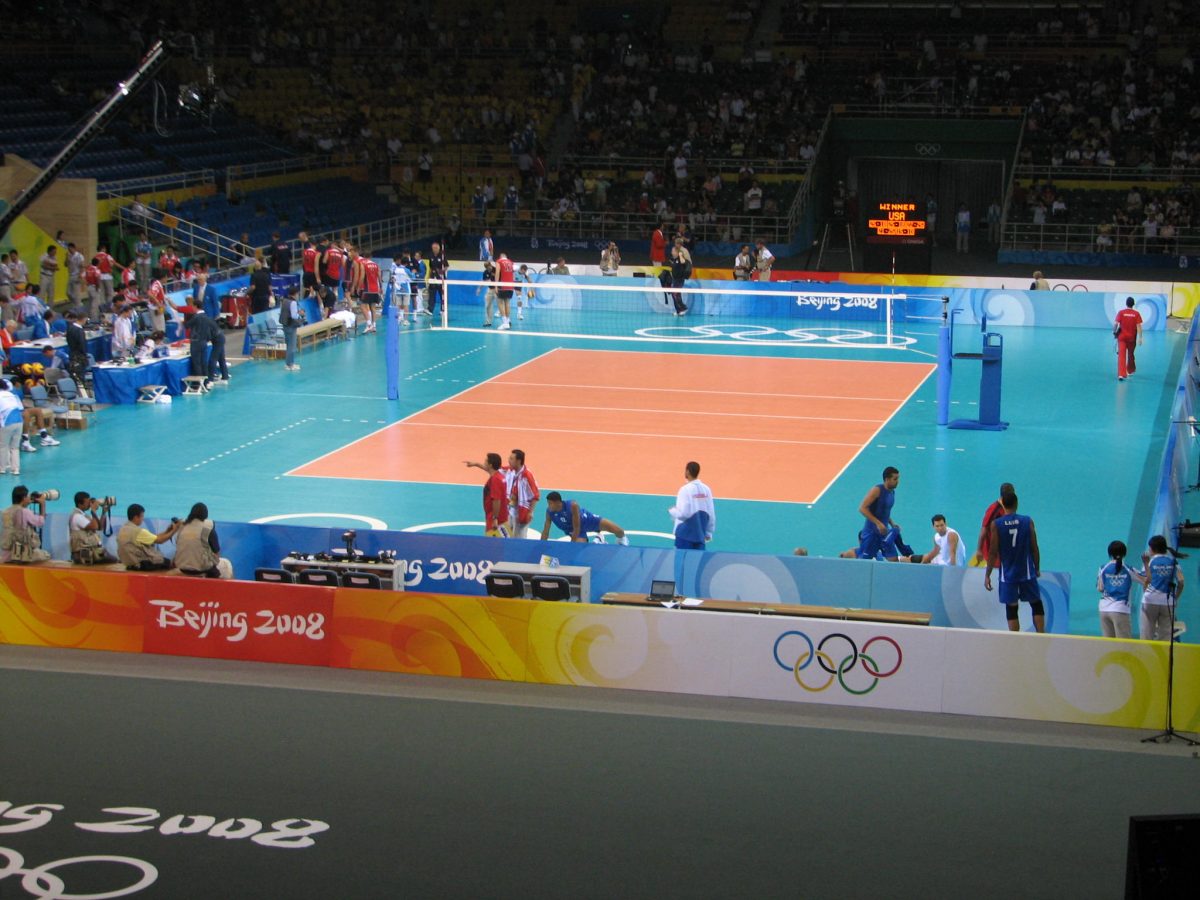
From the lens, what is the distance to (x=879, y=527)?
1561 cm

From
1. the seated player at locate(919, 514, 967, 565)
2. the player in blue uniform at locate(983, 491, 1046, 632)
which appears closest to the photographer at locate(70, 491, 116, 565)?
the seated player at locate(919, 514, 967, 565)

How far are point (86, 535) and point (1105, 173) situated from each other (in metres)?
37.6

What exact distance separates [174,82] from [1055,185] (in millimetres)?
Result: 27641

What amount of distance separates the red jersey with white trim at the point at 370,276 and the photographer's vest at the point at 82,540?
18077 mm

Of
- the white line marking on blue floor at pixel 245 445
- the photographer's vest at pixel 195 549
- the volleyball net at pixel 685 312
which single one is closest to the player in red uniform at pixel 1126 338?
the volleyball net at pixel 685 312

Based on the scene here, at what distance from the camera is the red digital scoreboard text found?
3775cm

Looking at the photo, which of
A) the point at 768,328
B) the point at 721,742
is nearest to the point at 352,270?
the point at 768,328

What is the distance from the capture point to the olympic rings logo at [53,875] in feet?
32.6

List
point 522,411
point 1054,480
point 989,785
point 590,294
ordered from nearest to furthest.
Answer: point 989,785 < point 1054,480 < point 522,411 < point 590,294

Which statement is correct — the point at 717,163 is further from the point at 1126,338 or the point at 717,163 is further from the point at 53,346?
the point at 53,346

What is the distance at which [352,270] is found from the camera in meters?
33.5

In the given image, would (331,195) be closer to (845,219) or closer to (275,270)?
(275,270)

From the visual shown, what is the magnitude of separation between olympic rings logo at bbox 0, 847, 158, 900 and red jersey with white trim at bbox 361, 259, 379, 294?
77.4 ft

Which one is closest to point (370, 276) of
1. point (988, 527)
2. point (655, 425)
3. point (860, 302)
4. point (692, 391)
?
point (692, 391)
